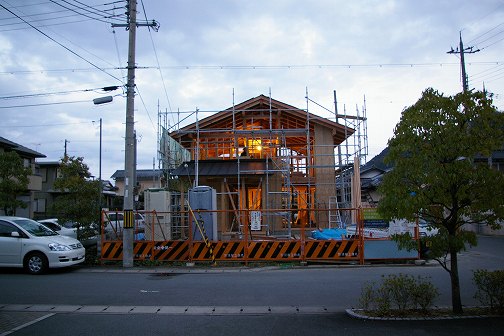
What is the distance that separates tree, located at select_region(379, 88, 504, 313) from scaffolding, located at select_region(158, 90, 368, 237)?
12.8 m

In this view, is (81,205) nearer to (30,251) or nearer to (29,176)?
(30,251)

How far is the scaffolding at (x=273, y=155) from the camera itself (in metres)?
20.2

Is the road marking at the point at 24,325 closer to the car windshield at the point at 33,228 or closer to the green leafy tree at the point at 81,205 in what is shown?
the car windshield at the point at 33,228

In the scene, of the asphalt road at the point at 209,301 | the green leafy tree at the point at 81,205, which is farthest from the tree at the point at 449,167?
the green leafy tree at the point at 81,205

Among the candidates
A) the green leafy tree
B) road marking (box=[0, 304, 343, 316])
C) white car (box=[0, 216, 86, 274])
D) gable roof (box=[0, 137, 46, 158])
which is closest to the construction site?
the green leafy tree

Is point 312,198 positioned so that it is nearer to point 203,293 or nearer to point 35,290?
point 203,293

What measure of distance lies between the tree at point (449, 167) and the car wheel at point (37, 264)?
9.82 metres

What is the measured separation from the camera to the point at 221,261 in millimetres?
14055

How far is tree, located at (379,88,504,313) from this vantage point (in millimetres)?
6328

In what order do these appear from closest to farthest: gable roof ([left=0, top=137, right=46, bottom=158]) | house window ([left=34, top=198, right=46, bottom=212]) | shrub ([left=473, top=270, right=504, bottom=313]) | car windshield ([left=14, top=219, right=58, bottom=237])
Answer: shrub ([left=473, top=270, right=504, bottom=313]), car windshield ([left=14, top=219, right=58, bottom=237]), gable roof ([left=0, top=137, right=46, bottom=158]), house window ([left=34, top=198, right=46, bottom=212])

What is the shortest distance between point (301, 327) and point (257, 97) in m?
16.0

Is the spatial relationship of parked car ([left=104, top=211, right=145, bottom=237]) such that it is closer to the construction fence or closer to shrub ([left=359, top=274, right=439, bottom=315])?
the construction fence

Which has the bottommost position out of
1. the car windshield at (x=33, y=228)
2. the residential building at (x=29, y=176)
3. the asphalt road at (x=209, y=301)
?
the asphalt road at (x=209, y=301)

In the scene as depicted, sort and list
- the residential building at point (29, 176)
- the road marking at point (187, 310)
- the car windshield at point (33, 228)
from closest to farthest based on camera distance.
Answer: the road marking at point (187, 310) → the car windshield at point (33, 228) → the residential building at point (29, 176)
